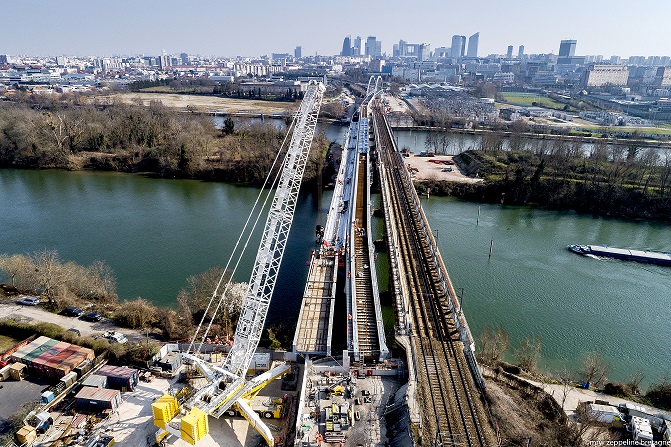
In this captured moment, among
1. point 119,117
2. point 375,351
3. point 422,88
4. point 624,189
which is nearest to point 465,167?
point 624,189

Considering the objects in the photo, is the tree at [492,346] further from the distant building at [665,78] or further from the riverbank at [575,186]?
the distant building at [665,78]

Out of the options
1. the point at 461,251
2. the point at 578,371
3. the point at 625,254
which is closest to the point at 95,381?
the point at 578,371

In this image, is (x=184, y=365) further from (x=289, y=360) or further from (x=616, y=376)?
(x=616, y=376)

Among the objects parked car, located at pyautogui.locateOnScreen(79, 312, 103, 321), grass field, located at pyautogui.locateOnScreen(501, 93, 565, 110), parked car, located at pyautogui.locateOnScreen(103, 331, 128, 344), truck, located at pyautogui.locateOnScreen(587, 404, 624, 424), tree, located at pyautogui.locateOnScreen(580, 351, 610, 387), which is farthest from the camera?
grass field, located at pyautogui.locateOnScreen(501, 93, 565, 110)

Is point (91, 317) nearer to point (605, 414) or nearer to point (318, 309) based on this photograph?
point (318, 309)

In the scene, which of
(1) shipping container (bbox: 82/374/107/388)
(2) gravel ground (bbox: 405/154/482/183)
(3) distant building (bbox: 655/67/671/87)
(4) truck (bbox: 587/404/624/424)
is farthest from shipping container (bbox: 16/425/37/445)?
(3) distant building (bbox: 655/67/671/87)

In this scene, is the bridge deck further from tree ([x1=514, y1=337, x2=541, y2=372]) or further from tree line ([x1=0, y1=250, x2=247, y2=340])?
tree ([x1=514, y1=337, x2=541, y2=372])
